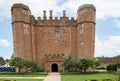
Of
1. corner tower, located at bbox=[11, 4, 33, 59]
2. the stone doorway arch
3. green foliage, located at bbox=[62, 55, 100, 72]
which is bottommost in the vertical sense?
the stone doorway arch

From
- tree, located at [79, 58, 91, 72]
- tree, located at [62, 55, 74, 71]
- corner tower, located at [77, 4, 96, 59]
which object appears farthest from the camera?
corner tower, located at [77, 4, 96, 59]

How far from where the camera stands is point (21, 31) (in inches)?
1608

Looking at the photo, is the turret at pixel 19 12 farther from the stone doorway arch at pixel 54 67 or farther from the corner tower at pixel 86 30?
the corner tower at pixel 86 30

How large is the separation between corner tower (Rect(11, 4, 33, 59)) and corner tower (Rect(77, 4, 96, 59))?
30.0 feet

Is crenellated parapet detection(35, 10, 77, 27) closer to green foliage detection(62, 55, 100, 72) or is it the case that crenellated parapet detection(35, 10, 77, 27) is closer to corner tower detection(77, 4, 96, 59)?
corner tower detection(77, 4, 96, 59)

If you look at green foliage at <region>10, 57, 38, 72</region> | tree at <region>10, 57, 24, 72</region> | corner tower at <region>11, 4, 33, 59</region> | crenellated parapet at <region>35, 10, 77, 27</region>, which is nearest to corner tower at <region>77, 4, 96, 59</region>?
crenellated parapet at <region>35, 10, 77, 27</region>

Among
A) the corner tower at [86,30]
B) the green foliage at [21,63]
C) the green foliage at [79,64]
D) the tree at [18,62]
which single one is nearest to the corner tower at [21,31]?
the green foliage at [21,63]

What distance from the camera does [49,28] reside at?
44.8m

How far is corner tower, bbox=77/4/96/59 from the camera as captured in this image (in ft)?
135

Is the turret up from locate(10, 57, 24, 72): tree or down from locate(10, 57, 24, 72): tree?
up

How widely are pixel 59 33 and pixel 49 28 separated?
6.85 feet

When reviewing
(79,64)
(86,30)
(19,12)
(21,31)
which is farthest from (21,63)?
(86,30)

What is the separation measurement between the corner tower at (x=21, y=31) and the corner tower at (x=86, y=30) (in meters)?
9.13

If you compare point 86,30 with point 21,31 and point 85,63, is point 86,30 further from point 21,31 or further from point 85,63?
point 21,31
